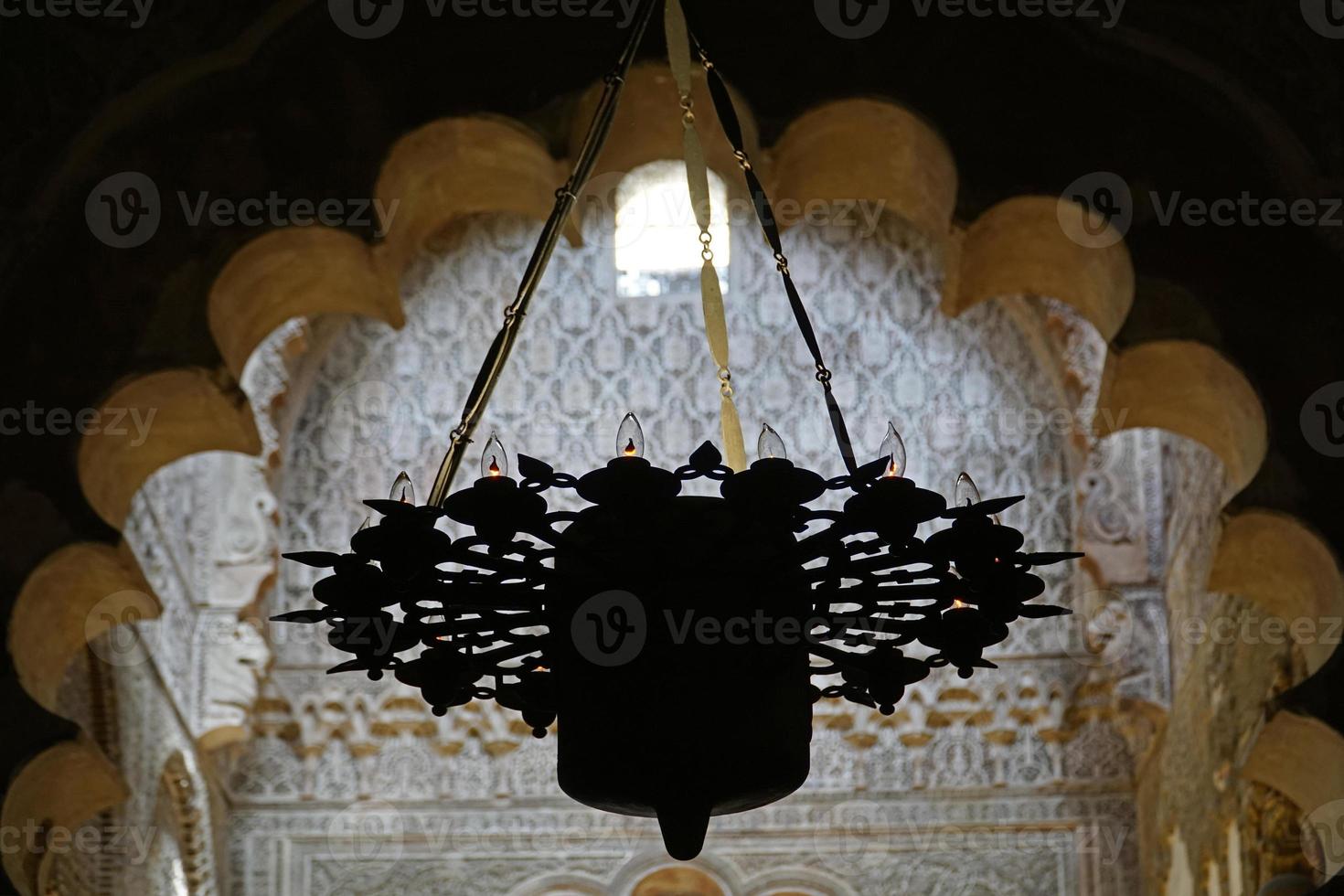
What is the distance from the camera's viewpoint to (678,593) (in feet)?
12.2

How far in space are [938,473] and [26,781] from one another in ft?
17.9

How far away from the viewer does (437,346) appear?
9.74 m

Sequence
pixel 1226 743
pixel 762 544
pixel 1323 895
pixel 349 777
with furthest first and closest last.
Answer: pixel 349 777 < pixel 1226 743 < pixel 1323 895 < pixel 762 544

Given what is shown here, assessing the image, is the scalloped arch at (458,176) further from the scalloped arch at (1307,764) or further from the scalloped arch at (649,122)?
the scalloped arch at (1307,764)

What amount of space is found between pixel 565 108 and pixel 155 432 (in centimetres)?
158

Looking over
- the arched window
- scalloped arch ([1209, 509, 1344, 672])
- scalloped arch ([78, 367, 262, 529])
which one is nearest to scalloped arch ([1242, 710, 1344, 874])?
scalloped arch ([1209, 509, 1344, 672])

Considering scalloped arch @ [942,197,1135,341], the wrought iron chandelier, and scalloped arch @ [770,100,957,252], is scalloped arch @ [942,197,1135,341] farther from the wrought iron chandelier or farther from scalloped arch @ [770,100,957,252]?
the wrought iron chandelier

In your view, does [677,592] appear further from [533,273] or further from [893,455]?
[533,273]

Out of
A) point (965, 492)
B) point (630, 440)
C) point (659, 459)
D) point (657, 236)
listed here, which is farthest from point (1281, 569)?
point (657, 236)

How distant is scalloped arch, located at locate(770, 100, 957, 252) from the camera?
5742mm

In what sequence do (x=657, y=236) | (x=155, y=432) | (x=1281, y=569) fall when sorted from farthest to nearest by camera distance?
(x=657, y=236) → (x=155, y=432) → (x=1281, y=569)

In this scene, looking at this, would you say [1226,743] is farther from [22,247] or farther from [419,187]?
[22,247]

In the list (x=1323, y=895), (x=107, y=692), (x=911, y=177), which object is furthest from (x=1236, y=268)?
(x=107, y=692)

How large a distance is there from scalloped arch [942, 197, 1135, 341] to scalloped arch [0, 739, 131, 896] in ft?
9.37
